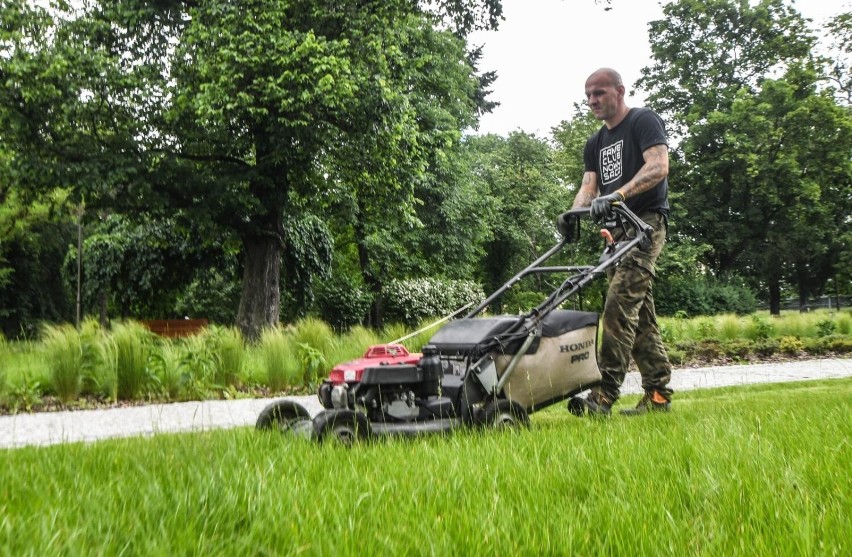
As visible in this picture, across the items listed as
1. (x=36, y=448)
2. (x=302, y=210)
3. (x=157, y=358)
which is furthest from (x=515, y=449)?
(x=302, y=210)

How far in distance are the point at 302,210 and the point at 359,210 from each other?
3.33 metres

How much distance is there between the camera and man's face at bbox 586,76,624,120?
15.4ft

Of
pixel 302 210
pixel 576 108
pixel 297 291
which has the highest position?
pixel 576 108

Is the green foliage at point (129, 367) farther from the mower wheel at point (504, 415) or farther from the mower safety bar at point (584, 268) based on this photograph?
the mower wheel at point (504, 415)

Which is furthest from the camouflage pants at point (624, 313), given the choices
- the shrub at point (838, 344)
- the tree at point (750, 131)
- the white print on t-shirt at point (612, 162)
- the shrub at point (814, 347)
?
the tree at point (750, 131)

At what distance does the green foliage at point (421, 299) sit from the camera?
72.8 feet

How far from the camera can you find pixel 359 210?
1845cm

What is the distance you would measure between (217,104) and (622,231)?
8.27 metres

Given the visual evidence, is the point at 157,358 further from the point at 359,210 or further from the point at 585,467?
the point at 359,210

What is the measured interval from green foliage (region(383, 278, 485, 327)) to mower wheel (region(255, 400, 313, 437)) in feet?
58.7

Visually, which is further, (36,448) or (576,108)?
(576,108)

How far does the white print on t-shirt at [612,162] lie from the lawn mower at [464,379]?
2.26 ft

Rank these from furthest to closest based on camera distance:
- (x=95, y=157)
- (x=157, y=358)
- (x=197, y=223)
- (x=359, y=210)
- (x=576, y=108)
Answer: (x=576, y=108)
(x=359, y=210)
(x=197, y=223)
(x=95, y=157)
(x=157, y=358)

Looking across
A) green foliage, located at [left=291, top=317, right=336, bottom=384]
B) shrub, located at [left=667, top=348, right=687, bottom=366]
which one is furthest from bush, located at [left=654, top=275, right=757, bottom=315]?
green foliage, located at [left=291, top=317, right=336, bottom=384]
